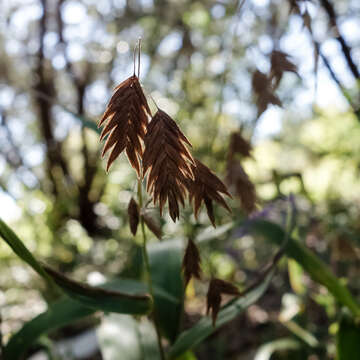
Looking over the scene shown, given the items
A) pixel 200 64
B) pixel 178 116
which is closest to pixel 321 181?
pixel 200 64

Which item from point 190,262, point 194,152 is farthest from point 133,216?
point 194,152

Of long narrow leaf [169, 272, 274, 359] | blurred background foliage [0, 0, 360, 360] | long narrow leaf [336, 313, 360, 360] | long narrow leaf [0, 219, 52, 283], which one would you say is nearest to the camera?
long narrow leaf [0, 219, 52, 283]

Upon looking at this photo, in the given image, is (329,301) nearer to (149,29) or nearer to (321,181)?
(149,29)

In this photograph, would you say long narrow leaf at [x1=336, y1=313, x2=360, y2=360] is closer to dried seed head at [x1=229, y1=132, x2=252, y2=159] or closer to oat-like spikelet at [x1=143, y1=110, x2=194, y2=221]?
dried seed head at [x1=229, y1=132, x2=252, y2=159]

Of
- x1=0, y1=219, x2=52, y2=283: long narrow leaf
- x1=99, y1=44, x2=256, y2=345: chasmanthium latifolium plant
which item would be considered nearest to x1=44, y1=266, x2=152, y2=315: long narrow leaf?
x1=0, y1=219, x2=52, y2=283: long narrow leaf

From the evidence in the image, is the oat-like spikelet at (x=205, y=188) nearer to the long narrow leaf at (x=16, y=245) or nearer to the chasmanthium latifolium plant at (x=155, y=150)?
the chasmanthium latifolium plant at (x=155, y=150)

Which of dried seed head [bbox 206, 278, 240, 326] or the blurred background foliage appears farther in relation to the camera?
the blurred background foliage

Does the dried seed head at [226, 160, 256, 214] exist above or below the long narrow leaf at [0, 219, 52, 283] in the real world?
below

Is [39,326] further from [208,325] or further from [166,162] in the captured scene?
[166,162]
